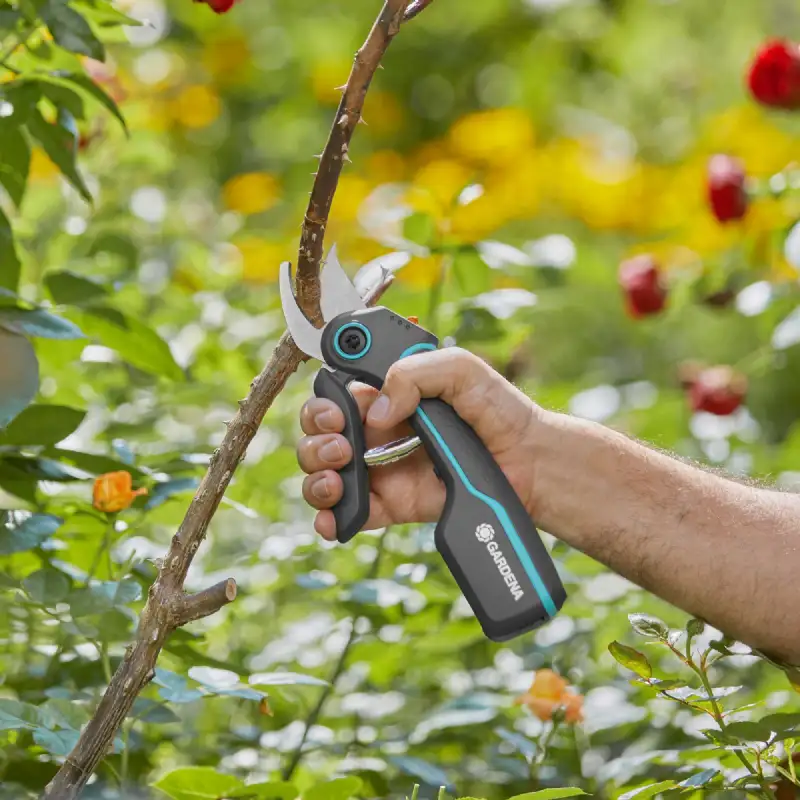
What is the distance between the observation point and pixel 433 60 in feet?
14.7

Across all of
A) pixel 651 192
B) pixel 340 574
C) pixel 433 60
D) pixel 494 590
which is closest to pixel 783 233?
pixel 340 574

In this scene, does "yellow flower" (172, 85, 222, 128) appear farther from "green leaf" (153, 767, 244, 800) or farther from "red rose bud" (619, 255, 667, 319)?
"green leaf" (153, 767, 244, 800)

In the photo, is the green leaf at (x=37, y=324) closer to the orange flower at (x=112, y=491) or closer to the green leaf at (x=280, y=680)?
the orange flower at (x=112, y=491)

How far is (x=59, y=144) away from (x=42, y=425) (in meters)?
0.30

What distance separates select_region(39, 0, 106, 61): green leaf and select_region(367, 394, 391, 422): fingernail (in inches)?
16.8

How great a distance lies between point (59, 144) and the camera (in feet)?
4.00

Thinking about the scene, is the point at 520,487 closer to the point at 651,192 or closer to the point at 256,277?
the point at 256,277

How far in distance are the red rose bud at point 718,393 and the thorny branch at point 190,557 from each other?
132 centimetres

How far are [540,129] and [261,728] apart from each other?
326 centimetres

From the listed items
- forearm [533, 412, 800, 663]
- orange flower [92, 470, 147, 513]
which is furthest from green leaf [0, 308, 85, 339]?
forearm [533, 412, 800, 663]

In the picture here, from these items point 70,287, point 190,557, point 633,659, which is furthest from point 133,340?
point 633,659

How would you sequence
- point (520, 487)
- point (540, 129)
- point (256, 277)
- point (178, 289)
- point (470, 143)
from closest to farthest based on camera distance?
1. point (520, 487)
2. point (178, 289)
3. point (256, 277)
4. point (470, 143)
5. point (540, 129)

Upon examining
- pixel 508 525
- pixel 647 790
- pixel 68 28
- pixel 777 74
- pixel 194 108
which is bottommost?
pixel 647 790

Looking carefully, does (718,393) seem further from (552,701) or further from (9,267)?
(9,267)
